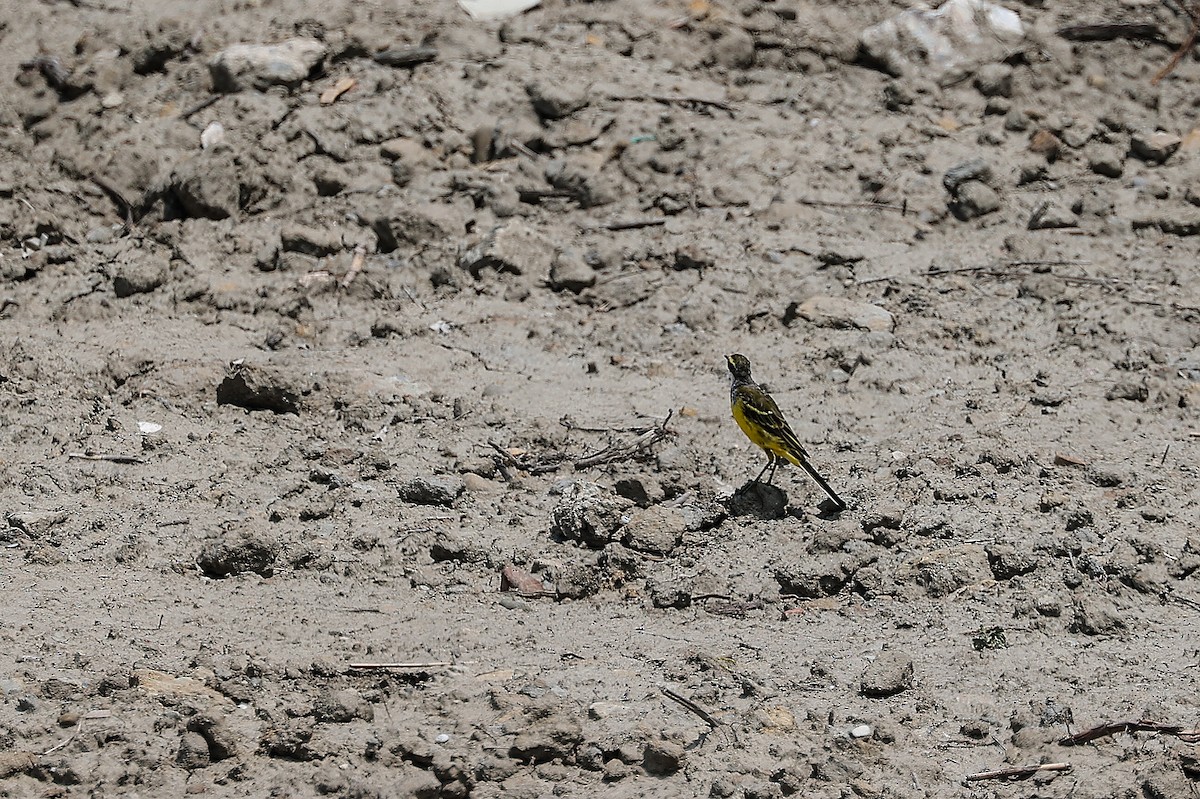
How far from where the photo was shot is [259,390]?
6.95 meters

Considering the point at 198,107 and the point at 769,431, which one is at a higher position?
the point at 198,107

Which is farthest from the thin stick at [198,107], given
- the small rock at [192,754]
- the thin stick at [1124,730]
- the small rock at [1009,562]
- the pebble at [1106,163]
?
the thin stick at [1124,730]

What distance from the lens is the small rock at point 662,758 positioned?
15.3 feet

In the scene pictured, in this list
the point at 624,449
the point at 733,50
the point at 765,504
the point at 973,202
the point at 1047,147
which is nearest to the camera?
the point at 765,504

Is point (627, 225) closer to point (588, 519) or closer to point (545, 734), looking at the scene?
point (588, 519)

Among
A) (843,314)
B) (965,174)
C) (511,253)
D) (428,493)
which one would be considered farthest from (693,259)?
(428,493)

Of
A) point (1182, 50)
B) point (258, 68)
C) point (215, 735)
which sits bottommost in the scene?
point (215, 735)

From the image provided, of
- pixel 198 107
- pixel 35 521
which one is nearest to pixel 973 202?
pixel 198 107

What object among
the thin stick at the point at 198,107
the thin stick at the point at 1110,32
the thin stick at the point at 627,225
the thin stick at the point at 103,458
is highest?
the thin stick at the point at 1110,32

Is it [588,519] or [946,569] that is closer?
[946,569]

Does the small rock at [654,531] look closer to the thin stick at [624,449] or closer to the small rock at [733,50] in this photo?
the thin stick at [624,449]

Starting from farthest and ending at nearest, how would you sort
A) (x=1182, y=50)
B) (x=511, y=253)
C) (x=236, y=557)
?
(x=1182, y=50) < (x=511, y=253) < (x=236, y=557)

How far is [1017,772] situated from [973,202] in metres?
5.10

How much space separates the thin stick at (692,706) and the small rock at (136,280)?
4450 mm
